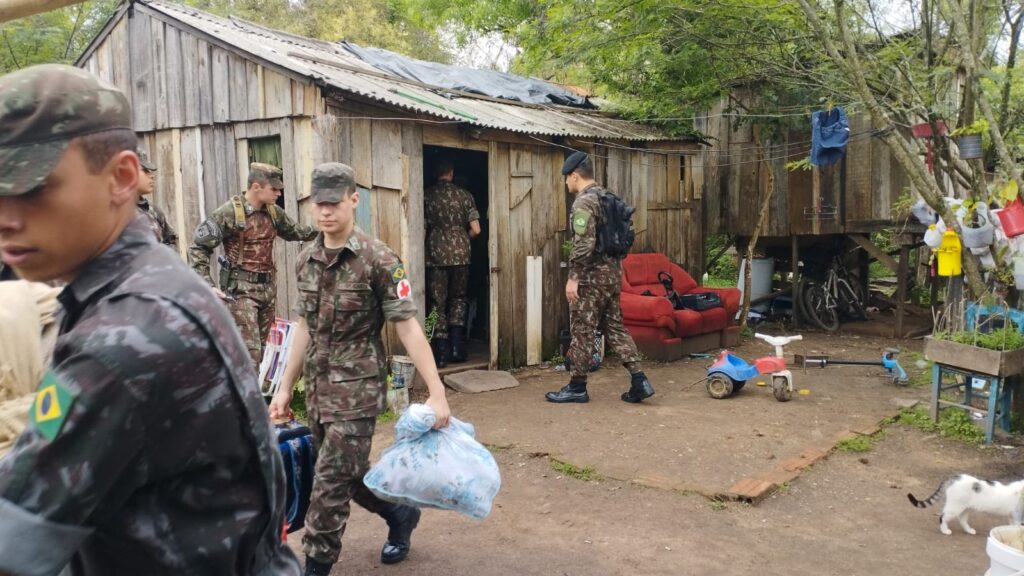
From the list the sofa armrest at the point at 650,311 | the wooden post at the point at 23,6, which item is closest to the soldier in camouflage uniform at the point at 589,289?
the sofa armrest at the point at 650,311

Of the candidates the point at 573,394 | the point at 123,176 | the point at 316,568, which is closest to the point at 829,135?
the point at 573,394

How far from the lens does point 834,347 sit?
1023 centimetres

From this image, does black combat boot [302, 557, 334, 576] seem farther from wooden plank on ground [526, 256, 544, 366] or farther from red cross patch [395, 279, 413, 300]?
wooden plank on ground [526, 256, 544, 366]

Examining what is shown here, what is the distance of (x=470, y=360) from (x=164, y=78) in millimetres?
4520

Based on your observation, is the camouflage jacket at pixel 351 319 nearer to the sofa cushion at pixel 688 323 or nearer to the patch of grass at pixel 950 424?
the patch of grass at pixel 950 424

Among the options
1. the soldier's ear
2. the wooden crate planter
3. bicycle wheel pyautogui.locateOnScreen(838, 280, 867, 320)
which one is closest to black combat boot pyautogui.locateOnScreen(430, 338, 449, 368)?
the wooden crate planter

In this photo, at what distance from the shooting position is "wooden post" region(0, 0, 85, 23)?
3.28 metres

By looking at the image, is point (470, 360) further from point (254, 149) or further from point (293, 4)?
point (293, 4)

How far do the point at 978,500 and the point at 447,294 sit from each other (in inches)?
221

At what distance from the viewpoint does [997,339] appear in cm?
565

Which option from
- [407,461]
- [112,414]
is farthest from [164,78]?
[112,414]

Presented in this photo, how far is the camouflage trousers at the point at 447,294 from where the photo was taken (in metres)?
8.33

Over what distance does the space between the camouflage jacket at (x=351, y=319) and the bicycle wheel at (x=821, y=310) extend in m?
9.70

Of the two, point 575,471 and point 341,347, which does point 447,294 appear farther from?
point 341,347
